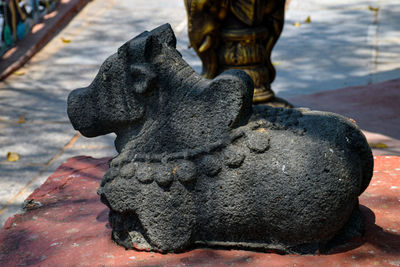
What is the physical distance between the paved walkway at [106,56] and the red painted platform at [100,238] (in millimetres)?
686

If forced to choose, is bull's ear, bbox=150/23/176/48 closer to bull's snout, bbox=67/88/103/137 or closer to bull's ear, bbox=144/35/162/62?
bull's ear, bbox=144/35/162/62

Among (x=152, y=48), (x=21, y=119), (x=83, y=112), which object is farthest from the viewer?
(x=21, y=119)

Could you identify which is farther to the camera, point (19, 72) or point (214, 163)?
point (19, 72)

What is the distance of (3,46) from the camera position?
26.0 feet

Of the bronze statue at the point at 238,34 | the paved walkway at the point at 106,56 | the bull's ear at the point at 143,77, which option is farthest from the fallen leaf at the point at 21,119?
the bull's ear at the point at 143,77

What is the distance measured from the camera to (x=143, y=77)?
280cm

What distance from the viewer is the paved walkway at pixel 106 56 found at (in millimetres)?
5230

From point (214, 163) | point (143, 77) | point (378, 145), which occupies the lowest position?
point (378, 145)

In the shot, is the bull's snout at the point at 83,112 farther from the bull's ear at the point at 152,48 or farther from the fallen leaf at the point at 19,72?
the fallen leaf at the point at 19,72

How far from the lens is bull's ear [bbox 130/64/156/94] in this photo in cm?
279

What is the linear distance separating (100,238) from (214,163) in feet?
2.62

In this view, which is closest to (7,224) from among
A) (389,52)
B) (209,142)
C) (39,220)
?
(39,220)

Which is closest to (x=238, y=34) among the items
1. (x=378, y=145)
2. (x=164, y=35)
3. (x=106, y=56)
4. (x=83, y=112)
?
(x=378, y=145)

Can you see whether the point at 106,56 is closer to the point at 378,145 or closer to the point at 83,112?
the point at 378,145
